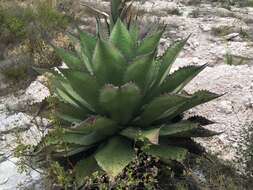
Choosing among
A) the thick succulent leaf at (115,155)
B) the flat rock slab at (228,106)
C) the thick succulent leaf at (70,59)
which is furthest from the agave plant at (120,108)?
the flat rock slab at (228,106)

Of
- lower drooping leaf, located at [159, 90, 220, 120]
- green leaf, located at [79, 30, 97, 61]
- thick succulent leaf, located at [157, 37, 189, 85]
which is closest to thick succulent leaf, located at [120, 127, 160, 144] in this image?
lower drooping leaf, located at [159, 90, 220, 120]

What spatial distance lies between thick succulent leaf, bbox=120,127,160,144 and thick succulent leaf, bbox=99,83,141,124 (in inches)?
4.1

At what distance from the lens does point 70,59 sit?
4.50 metres

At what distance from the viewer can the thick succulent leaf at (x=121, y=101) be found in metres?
3.72

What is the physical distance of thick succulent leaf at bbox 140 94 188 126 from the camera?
3877mm

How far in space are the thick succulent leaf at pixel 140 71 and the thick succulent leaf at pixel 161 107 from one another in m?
0.19

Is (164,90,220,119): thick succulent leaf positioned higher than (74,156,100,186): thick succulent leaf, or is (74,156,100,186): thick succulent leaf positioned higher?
(164,90,220,119): thick succulent leaf

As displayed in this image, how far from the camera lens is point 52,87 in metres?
4.53

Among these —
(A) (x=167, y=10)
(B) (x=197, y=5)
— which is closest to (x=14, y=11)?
(A) (x=167, y=10)

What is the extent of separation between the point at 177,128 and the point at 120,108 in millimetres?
453

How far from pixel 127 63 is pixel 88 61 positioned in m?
0.41

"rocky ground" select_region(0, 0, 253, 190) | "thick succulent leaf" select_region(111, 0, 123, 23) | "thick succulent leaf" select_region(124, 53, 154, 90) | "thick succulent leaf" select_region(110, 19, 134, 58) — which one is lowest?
"rocky ground" select_region(0, 0, 253, 190)

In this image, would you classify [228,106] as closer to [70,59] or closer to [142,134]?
[70,59]

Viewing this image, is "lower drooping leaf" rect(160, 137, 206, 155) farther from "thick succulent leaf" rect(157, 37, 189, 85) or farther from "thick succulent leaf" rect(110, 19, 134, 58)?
"thick succulent leaf" rect(110, 19, 134, 58)
